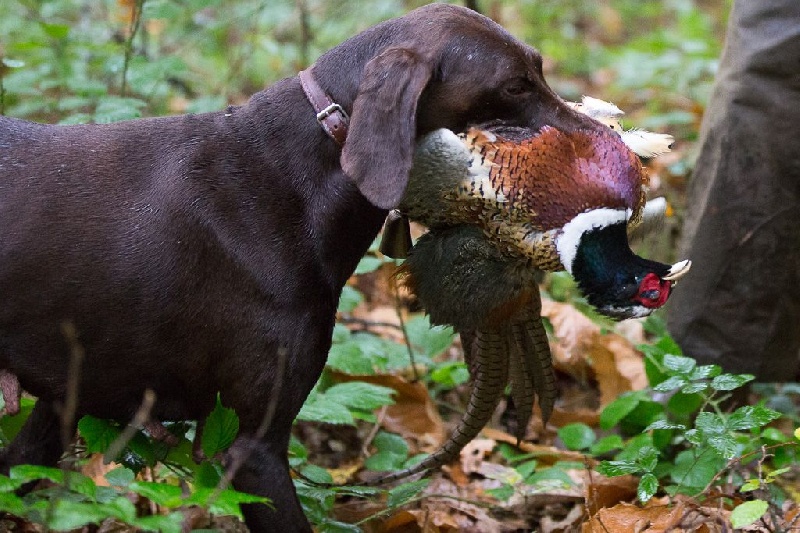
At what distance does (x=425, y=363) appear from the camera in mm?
4371

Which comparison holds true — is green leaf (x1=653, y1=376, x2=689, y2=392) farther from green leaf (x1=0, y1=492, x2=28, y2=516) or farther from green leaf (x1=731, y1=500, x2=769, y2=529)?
green leaf (x1=0, y1=492, x2=28, y2=516)

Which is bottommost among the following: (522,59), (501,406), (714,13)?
(501,406)

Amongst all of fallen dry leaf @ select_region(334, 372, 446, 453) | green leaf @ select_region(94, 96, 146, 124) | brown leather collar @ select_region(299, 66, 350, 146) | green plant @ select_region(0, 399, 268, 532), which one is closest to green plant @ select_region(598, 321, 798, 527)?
fallen dry leaf @ select_region(334, 372, 446, 453)

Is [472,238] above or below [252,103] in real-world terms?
below

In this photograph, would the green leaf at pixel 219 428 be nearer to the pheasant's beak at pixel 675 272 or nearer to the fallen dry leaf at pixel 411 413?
the pheasant's beak at pixel 675 272

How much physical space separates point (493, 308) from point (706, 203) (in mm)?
1826

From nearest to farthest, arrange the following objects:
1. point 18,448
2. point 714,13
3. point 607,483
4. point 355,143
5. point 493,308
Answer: point 355,143 → point 493,308 → point 18,448 → point 607,483 → point 714,13

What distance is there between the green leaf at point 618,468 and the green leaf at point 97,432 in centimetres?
139

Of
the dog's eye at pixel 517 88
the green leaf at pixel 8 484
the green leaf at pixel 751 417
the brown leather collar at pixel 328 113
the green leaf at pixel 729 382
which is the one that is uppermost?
the dog's eye at pixel 517 88

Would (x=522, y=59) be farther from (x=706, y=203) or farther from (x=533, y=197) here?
(x=706, y=203)

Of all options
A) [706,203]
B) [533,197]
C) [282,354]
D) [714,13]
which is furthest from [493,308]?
[714,13]

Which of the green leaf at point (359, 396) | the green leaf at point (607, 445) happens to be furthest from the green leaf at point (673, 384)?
the green leaf at point (359, 396)

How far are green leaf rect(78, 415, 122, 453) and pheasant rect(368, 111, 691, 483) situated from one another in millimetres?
951

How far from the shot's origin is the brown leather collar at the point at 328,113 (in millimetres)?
2586
